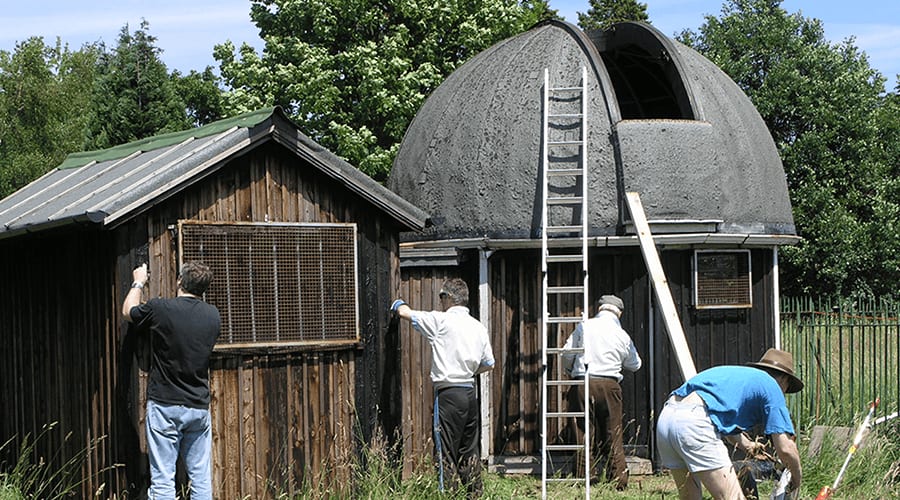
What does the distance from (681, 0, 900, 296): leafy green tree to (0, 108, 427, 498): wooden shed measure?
67.4 feet

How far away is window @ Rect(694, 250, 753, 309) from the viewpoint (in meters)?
10.5

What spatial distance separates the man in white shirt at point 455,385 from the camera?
26.9ft

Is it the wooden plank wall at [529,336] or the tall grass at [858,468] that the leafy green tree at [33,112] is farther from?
the tall grass at [858,468]

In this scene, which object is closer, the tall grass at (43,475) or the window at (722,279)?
the tall grass at (43,475)

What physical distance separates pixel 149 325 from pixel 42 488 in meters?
1.86

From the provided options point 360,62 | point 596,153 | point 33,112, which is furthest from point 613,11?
point 596,153

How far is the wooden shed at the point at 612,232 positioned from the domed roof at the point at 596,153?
16 millimetres

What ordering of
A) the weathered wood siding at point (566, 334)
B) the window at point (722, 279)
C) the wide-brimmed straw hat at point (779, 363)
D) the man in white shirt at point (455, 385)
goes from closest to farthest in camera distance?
the wide-brimmed straw hat at point (779, 363), the man in white shirt at point (455, 385), the weathered wood siding at point (566, 334), the window at point (722, 279)

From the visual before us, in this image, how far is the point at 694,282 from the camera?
34.4ft

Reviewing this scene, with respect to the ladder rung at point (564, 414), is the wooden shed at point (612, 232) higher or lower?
higher

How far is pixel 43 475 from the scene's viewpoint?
27.3ft

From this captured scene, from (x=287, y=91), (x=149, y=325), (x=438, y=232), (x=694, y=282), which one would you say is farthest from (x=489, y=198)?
(x=287, y=91)

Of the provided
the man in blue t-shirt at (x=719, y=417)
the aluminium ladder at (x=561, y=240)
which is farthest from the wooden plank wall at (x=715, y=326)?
the man in blue t-shirt at (x=719, y=417)

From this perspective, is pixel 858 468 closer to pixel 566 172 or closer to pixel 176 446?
pixel 566 172
